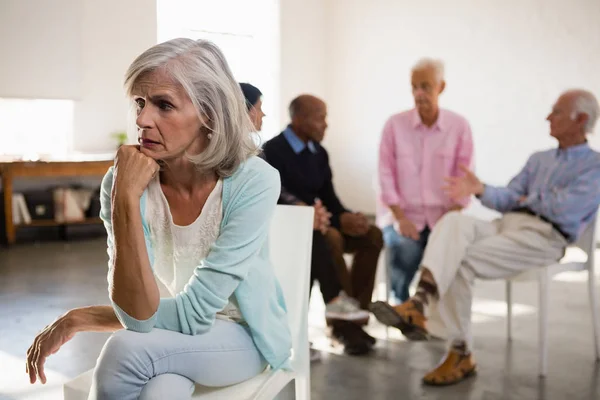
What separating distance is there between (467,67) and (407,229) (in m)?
4.13

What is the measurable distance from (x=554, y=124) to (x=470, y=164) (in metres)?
0.62

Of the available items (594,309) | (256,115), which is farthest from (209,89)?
(594,309)

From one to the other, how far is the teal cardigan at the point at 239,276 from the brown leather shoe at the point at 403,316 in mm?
1480

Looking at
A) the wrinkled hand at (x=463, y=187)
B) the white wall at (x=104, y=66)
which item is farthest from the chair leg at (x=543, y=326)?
the white wall at (x=104, y=66)

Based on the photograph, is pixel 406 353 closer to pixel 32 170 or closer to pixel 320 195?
pixel 320 195

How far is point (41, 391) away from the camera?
282 centimetres

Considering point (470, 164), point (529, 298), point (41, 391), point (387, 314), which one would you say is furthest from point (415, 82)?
point (41, 391)

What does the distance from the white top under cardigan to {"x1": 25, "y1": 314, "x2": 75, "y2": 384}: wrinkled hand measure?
0.21 metres

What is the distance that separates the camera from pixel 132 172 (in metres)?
1.38

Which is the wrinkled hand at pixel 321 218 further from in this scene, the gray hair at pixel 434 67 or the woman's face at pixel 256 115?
the gray hair at pixel 434 67

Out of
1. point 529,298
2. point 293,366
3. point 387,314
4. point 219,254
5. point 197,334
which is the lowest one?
point 529,298

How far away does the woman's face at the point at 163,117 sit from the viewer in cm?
139

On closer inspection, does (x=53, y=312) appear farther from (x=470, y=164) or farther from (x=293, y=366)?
(x=293, y=366)

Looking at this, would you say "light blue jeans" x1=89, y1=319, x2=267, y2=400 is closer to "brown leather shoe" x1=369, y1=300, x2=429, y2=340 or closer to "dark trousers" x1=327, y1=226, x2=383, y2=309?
"brown leather shoe" x1=369, y1=300, x2=429, y2=340
